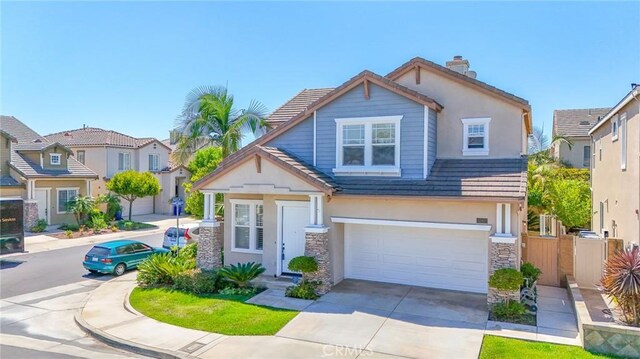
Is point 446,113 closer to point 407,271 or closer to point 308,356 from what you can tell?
point 407,271

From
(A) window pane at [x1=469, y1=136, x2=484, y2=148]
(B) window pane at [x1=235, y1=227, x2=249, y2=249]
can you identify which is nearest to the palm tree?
(B) window pane at [x1=235, y1=227, x2=249, y2=249]

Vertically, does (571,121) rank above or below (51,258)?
above

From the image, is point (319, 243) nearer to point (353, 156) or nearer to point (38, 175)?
point (353, 156)

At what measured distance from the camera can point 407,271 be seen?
1490cm

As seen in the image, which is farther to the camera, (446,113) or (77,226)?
(77,226)

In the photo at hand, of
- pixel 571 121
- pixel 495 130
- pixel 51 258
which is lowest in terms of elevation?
pixel 51 258

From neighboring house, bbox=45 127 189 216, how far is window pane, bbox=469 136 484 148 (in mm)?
31074

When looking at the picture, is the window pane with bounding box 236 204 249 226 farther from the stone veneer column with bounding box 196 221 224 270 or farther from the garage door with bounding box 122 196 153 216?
the garage door with bounding box 122 196 153 216

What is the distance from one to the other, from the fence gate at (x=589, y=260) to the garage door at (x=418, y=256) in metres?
3.09

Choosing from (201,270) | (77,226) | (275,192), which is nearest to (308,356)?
(275,192)

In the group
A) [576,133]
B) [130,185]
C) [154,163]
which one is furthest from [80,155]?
[576,133]

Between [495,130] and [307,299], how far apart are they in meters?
8.60

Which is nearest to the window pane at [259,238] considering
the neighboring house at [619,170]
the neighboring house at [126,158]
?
the neighboring house at [619,170]

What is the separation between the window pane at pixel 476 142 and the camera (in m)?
14.8
